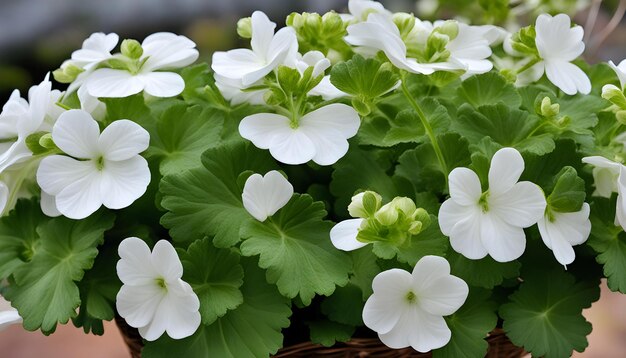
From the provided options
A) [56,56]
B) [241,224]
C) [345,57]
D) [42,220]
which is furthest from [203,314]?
[56,56]

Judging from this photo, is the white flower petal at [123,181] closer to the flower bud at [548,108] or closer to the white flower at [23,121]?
the white flower at [23,121]

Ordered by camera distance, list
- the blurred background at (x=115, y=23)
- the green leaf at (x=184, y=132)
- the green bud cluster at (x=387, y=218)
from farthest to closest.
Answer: the blurred background at (x=115, y=23)
the green leaf at (x=184, y=132)
the green bud cluster at (x=387, y=218)

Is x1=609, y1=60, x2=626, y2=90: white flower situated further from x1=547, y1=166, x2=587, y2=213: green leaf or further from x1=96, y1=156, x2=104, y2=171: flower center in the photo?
x1=96, y1=156, x2=104, y2=171: flower center

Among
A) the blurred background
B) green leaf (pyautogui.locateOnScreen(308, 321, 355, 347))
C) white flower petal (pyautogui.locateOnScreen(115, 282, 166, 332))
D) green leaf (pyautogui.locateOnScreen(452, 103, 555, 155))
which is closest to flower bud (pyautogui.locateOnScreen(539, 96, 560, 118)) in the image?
green leaf (pyautogui.locateOnScreen(452, 103, 555, 155))

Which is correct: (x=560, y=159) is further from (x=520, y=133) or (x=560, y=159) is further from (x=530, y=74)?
(x=530, y=74)

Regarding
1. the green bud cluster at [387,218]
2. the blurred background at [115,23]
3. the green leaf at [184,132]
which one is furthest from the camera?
the blurred background at [115,23]

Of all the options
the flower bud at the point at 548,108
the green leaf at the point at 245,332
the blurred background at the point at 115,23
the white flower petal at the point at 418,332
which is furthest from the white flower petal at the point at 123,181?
the blurred background at the point at 115,23
